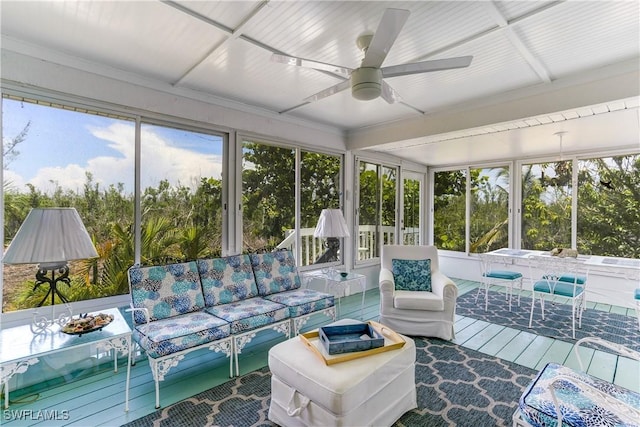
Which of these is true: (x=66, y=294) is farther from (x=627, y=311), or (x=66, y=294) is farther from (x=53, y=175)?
(x=627, y=311)

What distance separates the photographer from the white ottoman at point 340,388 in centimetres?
164

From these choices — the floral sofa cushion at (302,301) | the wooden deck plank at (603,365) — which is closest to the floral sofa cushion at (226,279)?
the floral sofa cushion at (302,301)

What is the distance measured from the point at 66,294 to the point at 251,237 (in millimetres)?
1819

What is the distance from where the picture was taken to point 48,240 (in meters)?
1.92

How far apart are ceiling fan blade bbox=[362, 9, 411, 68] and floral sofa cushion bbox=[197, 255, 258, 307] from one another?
221 cm

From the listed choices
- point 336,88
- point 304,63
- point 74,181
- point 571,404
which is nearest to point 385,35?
point 304,63

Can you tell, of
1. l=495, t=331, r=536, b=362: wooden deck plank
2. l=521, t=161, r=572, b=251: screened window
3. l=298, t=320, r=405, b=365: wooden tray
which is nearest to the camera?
l=298, t=320, r=405, b=365: wooden tray

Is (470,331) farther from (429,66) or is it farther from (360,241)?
(429,66)

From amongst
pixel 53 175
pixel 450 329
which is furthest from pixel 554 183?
pixel 53 175

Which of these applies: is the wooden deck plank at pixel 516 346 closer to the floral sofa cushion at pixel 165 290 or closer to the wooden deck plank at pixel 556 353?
the wooden deck plank at pixel 556 353

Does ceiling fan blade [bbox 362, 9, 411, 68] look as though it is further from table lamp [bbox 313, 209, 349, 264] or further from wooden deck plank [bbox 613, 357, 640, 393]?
wooden deck plank [bbox 613, 357, 640, 393]

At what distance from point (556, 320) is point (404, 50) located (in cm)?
371

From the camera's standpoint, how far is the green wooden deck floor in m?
2.03

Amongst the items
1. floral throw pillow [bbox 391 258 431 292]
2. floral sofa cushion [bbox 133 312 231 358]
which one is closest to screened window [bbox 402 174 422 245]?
floral throw pillow [bbox 391 258 431 292]
